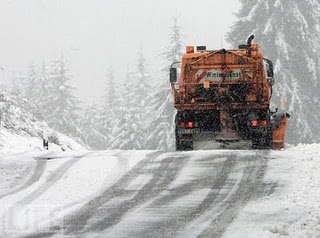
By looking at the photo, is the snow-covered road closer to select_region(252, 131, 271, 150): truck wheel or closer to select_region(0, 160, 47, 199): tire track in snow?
select_region(0, 160, 47, 199): tire track in snow

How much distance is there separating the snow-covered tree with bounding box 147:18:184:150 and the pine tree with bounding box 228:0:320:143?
4.97m

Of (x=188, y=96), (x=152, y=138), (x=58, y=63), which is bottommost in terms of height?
(x=152, y=138)

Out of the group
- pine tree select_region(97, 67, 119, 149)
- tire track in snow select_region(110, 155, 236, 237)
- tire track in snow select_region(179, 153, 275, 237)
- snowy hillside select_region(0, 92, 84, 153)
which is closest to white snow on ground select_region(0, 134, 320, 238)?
tire track in snow select_region(179, 153, 275, 237)

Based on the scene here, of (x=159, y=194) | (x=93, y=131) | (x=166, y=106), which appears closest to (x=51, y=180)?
(x=159, y=194)

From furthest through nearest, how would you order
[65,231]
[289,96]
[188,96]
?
[289,96]
[188,96]
[65,231]

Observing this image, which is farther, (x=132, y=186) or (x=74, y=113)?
(x=74, y=113)

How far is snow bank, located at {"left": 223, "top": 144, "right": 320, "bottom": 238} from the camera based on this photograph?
6.07 meters

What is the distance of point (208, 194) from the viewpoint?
8055mm

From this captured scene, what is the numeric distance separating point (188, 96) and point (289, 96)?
53.6 feet

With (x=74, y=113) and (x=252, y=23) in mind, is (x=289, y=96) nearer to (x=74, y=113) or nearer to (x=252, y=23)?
(x=252, y=23)

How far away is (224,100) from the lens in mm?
14141

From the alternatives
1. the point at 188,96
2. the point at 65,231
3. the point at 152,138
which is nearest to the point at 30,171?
the point at 65,231

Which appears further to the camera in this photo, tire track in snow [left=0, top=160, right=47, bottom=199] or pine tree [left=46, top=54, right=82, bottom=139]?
pine tree [left=46, top=54, right=82, bottom=139]

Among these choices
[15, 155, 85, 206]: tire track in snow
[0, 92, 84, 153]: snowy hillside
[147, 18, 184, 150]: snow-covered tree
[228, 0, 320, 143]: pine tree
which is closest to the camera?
[15, 155, 85, 206]: tire track in snow
